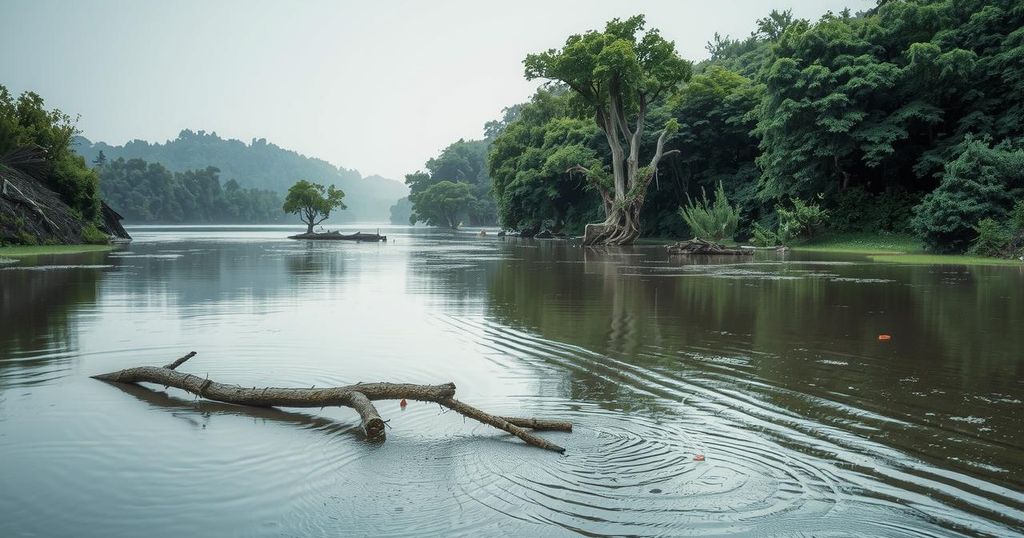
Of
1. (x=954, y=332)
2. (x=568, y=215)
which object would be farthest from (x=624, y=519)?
(x=568, y=215)

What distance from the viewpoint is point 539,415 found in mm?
6355

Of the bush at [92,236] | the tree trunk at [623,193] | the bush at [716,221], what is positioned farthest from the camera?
the tree trunk at [623,193]

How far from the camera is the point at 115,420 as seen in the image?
6.27m

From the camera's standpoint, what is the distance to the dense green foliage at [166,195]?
5025 inches

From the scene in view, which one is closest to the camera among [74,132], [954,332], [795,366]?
[795,366]

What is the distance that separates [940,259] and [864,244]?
33.2 feet

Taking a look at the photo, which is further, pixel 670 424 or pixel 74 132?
pixel 74 132

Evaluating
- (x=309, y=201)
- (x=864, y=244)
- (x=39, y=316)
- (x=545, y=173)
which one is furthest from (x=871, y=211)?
(x=309, y=201)

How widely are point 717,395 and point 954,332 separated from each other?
5.33m

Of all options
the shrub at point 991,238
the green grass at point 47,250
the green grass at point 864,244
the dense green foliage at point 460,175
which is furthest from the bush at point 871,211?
the dense green foliage at point 460,175

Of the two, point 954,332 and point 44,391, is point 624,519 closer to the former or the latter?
point 44,391

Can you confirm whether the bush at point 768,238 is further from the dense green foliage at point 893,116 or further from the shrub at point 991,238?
the shrub at point 991,238

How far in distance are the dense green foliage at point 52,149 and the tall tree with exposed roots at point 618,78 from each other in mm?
24518

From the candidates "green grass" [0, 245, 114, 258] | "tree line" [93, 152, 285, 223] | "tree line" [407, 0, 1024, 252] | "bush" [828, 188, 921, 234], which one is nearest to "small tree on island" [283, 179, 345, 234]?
"tree line" [407, 0, 1024, 252]
